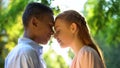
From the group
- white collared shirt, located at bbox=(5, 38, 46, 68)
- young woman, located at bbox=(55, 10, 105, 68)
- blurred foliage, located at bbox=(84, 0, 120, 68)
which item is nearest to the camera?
white collared shirt, located at bbox=(5, 38, 46, 68)

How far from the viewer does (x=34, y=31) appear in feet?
5.77

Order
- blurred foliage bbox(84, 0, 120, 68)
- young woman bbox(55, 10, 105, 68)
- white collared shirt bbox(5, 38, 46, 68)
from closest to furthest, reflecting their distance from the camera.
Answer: white collared shirt bbox(5, 38, 46, 68) → young woman bbox(55, 10, 105, 68) → blurred foliage bbox(84, 0, 120, 68)

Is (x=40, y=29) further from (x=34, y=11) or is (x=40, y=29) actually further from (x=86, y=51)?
(x=86, y=51)

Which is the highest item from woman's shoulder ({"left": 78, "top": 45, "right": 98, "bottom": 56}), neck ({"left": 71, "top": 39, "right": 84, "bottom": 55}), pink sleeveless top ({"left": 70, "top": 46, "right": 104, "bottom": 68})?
neck ({"left": 71, "top": 39, "right": 84, "bottom": 55})

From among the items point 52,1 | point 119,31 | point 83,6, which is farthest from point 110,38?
point 52,1

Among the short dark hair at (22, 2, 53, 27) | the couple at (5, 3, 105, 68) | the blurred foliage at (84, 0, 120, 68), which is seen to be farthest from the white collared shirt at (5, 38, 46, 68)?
the blurred foliage at (84, 0, 120, 68)

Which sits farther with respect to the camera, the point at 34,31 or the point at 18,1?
the point at 18,1

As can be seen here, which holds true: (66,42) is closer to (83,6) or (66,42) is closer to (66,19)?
(66,19)

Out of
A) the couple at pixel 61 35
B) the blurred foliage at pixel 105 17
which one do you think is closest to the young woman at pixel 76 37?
the couple at pixel 61 35

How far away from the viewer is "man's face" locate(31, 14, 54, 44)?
1.77m

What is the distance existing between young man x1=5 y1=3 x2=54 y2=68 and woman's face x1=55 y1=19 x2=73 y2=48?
0.12 ft

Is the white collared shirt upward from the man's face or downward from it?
downward

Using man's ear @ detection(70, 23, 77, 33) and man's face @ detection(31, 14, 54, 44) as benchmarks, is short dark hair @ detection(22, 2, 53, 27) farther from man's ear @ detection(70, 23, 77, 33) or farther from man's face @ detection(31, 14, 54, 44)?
man's ear @ detection(70, 23, 77, 33)

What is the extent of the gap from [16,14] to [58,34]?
1.29 m
